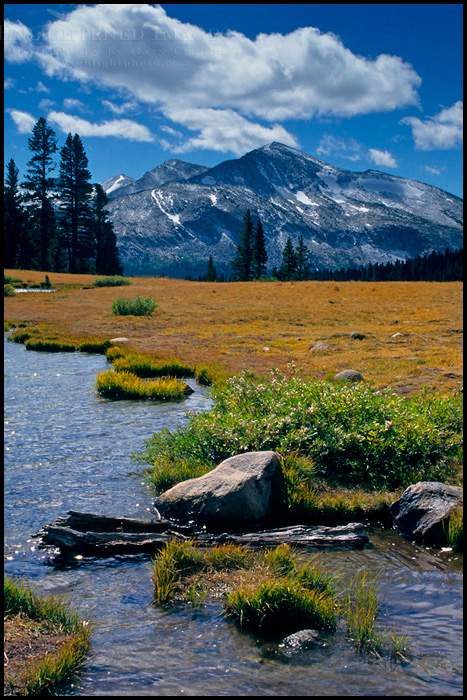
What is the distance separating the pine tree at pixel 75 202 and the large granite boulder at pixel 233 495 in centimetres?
9727

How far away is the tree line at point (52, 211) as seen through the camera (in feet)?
317

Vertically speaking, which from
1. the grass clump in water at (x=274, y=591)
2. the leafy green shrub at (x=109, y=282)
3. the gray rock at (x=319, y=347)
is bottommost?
the grass clump in water at (x=274, y=591)

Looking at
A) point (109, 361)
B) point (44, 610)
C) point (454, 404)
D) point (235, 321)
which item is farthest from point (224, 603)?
point (235, 321)

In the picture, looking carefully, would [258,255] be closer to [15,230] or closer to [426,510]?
[15,230]

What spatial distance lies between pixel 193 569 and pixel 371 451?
15.0 ft

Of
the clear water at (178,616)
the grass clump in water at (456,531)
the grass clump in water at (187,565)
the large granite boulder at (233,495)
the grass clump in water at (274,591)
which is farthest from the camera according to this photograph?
the large granite boulder at (233,495)

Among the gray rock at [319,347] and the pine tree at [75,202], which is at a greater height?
the pine tree at [75,202]

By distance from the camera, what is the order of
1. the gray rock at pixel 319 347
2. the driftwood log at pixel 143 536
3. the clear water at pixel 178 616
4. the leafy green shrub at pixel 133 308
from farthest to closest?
the leafy green shrub at pixel 133 308 → the gray rock at pixel 319 347 → the driftwood log at pixel 143 536 → the clear water at pixel 178 616

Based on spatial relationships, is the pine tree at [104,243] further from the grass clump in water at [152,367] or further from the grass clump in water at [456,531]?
the grass clump in water at [456,531]

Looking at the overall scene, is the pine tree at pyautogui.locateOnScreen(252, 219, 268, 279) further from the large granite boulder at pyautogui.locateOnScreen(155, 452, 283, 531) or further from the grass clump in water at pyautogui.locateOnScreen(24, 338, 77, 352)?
the large granite boulder at pyautogui.locateOnScreen(155, 452, 283, 531)

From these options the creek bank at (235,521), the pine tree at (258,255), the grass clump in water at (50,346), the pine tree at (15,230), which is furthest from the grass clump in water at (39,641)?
the pine tree at (258,255)

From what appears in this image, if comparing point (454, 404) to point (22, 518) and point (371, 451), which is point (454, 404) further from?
point (22, 518)

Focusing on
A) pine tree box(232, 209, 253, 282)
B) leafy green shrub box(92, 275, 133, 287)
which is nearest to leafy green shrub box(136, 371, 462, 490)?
leafy green shrub box(92, 275, 133, 287)

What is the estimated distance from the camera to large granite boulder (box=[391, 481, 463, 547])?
7.82 m
